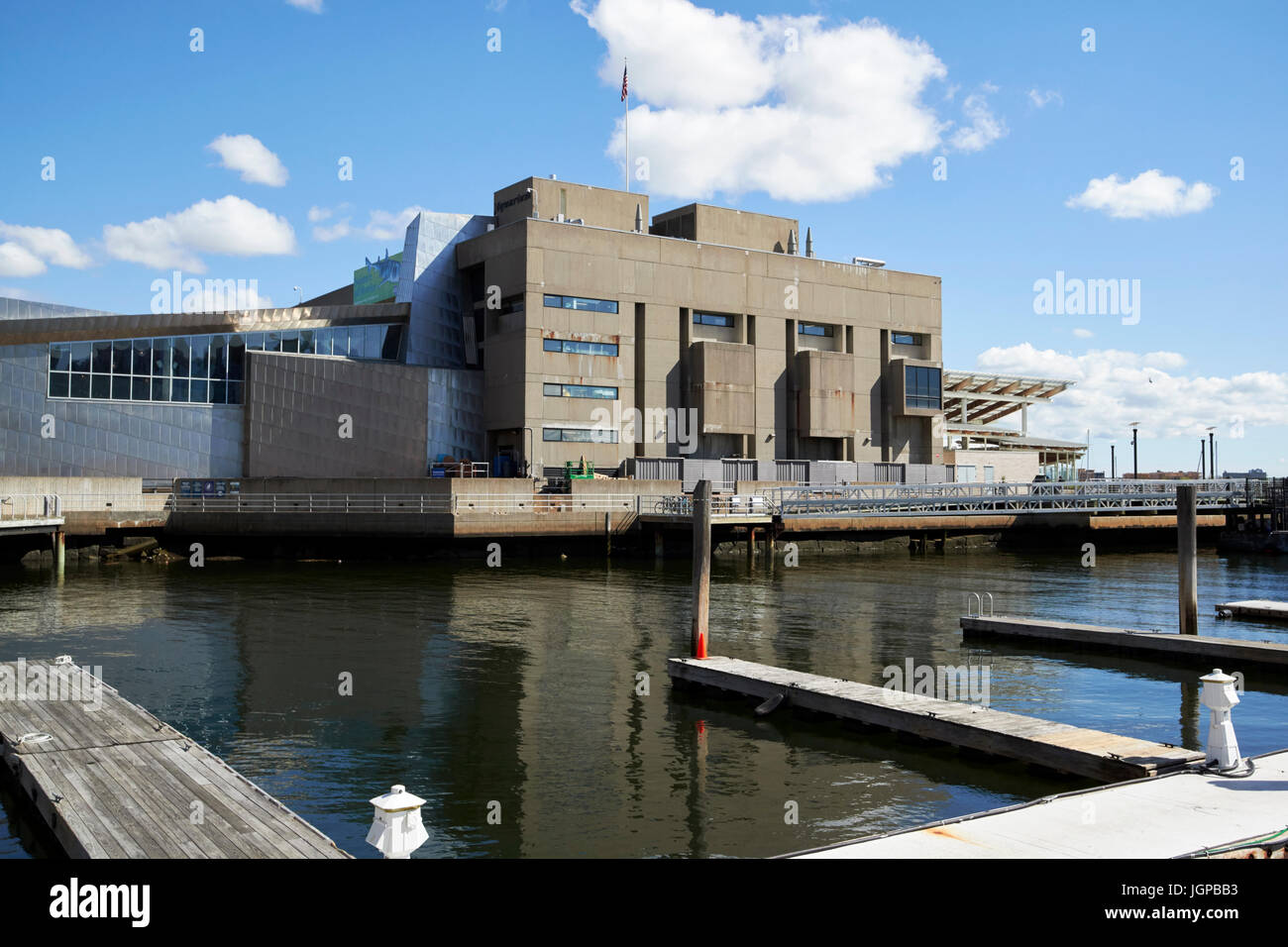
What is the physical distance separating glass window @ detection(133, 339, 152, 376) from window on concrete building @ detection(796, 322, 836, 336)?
1712 inches

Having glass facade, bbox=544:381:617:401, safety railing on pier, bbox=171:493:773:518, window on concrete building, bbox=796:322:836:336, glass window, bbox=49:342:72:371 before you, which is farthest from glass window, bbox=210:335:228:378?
window on concrete building, bbox=796:322:836:336

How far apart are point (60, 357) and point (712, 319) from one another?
133ft

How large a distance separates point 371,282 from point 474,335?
22.6 metres

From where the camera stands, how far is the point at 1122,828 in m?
10.9

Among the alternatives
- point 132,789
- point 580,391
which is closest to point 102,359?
point 580,391

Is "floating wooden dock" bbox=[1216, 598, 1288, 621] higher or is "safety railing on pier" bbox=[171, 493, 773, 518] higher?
"safety railing on pier" bbox=[171, 493, 773, 518]

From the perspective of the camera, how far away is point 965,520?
219ft

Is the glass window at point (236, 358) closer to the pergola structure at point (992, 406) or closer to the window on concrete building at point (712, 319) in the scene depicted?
the window on concrete building at point (712, 319)

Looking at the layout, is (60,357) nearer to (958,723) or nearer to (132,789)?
(132,789)

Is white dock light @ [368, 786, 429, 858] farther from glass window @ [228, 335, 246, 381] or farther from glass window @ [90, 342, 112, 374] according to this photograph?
glass window @ [228, 335, 246, 381]

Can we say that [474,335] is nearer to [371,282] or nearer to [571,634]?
[371,282]

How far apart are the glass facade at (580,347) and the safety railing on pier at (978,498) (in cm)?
1490

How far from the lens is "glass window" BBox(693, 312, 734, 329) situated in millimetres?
74131

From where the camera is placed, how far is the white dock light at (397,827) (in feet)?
27.2
